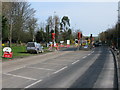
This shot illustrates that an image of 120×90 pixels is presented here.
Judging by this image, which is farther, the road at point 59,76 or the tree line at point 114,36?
the tree line at point 114,36

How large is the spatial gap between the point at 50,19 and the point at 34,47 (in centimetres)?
5094

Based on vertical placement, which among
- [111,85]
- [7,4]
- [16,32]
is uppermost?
[7,4]

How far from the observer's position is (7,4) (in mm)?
46219

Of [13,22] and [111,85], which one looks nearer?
[111,85]

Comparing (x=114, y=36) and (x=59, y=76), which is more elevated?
(x=114, y=36)

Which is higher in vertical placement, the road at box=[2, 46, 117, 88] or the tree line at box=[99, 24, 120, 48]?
the tree line at box=[99, 24, 120, 48]

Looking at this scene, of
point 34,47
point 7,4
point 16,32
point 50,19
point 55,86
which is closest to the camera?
point 55,86

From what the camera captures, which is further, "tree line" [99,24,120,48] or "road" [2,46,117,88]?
"tree line" [99,24,120,48]

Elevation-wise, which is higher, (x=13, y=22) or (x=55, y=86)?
(x=13, y=22)

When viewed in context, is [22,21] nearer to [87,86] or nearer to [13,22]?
[13,22]

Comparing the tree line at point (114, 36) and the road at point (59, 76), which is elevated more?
the tree line at point (114, 36)

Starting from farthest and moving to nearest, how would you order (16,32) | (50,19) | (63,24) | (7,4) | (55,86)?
1. (63,24)
2. (50,19)
3. (16,32)
4. (7,4)
5. (55,86)

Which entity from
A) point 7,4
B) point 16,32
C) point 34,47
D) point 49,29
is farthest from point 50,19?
point 34,47

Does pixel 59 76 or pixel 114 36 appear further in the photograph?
pixel 114 36
